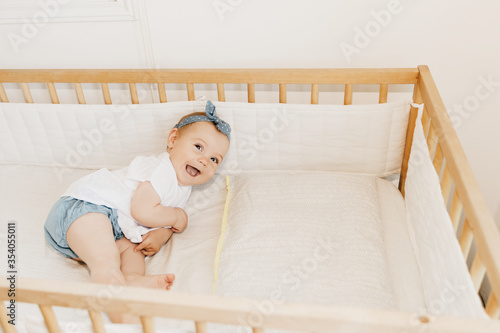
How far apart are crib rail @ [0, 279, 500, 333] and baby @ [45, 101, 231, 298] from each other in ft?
1.14

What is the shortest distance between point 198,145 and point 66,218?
398 millimetres

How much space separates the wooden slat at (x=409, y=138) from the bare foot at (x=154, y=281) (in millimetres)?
778

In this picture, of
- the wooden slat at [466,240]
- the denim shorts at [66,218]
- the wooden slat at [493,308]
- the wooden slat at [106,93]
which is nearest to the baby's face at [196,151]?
the denim shorts at [66,218]

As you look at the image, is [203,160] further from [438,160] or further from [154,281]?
[438,160]

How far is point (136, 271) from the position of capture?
1.16 meters

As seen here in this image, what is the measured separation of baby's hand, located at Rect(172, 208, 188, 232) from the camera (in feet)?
4.17

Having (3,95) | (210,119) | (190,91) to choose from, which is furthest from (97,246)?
(3,95)

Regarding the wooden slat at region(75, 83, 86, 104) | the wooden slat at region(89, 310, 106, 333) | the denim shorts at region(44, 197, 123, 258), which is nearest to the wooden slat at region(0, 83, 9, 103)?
the wooden slat at region(75, 83, 86, 104)

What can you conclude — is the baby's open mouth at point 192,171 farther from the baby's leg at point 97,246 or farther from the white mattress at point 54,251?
the baby's leg at point 97,246

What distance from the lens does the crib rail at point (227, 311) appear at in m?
0.60
